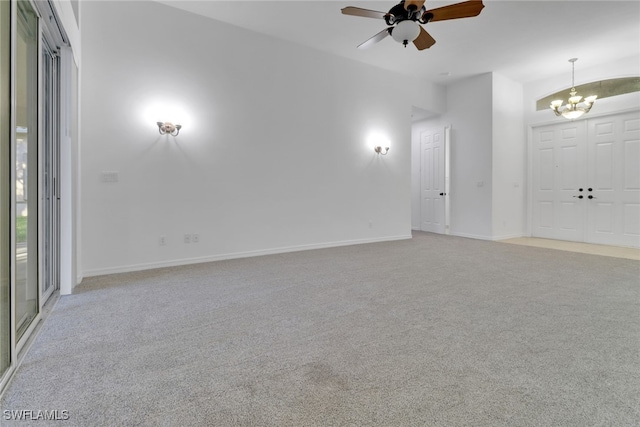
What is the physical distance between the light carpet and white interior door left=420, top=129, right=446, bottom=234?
13.4 feet

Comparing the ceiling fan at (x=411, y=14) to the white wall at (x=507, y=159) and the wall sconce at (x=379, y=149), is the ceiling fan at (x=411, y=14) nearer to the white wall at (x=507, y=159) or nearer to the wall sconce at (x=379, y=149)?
the wall sconce at (x=379, y=149)

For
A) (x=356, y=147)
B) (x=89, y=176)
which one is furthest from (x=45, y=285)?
(x=356, y=147)

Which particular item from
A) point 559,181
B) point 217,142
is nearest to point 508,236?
point 559,181

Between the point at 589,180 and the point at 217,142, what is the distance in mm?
6978

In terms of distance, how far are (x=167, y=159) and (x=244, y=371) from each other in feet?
10.9

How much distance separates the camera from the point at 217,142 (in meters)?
4.47

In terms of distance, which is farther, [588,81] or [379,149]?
[379,149]

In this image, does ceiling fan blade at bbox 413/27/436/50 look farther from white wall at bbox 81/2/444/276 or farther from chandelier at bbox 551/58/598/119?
chandelier at bbox 551/58/598/119

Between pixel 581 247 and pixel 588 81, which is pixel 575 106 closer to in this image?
pixel 588 81

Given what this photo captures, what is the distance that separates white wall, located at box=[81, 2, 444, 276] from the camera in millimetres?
3750

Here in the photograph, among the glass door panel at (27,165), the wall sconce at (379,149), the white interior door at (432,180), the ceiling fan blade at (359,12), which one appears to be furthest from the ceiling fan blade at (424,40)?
the white interior door at (432,180)

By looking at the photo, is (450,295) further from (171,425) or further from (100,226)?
(100,226)

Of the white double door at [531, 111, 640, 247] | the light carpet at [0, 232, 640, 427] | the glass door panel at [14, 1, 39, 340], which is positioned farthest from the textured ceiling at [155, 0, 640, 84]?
the light carpet at [0, 232, 640, 427]

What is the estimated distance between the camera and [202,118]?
4.35 m
